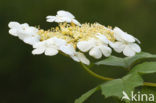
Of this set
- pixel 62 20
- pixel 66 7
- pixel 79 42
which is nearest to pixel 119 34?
pixel 79 42

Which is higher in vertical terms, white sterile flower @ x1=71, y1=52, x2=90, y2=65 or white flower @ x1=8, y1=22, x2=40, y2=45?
white flower @ x1=8, y1=22, x2=40, y2=45

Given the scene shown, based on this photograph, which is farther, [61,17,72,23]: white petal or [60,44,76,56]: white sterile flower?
[61,17,72,23]: white petal

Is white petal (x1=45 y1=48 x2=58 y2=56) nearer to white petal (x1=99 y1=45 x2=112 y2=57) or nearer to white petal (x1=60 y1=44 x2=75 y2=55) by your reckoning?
white petal (x1=60 y1=44 x2=75 y2=55)

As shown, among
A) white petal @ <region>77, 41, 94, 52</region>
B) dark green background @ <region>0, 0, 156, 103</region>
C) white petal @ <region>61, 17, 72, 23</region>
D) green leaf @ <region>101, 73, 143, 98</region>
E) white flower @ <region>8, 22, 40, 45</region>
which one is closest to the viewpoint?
green leaf @ <region>101, 73, 143, 98</region>

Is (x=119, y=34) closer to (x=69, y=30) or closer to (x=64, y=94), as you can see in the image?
(x=69, y=30)

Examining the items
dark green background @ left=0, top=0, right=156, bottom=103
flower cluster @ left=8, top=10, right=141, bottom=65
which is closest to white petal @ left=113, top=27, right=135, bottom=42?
flower cluster @ left=8, top=10, right=141, bottom=65

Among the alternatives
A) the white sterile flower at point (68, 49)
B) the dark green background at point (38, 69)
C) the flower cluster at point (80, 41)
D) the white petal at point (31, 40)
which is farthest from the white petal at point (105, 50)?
the dark green background at point (38, 69)

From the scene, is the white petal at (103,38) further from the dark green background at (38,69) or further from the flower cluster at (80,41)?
the dark green background at (38,69)

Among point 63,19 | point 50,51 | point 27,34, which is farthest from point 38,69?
point 50,51
